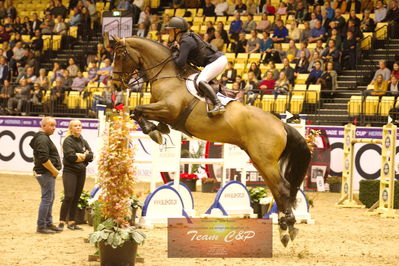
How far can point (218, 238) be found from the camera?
820 cm

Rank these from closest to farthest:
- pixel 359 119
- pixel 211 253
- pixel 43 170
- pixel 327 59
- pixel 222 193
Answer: pixel 211 253 → pixel 43 170 → pixel 222 193 → pixel 359 119 → pixel 327 59

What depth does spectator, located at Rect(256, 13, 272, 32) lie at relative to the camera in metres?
21.3

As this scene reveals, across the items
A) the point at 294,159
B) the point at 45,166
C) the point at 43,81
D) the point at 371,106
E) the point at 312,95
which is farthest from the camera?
the point at 43,81

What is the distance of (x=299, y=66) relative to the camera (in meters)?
19.3

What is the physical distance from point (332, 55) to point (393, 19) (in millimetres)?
2229

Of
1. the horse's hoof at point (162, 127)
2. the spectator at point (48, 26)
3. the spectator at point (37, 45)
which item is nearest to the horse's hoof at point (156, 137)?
the horse's hoof at point (162, 127)

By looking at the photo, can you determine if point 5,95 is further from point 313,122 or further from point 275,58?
point 313,122

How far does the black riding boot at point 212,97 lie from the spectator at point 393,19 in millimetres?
12205

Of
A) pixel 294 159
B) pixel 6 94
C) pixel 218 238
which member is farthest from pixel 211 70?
pixel 6 94

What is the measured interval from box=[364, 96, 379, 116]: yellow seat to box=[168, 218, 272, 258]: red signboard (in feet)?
29.7

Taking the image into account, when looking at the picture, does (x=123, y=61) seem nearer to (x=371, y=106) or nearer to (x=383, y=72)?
(x=371, y=106)

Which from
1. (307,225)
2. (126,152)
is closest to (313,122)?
(307,225)

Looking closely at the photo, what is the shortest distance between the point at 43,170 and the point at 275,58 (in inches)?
451

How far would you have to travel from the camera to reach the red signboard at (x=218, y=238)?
26.4 feet
